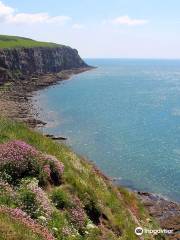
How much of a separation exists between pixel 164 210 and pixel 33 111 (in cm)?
5822

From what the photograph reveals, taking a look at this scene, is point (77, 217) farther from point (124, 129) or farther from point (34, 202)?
point (124, 129)

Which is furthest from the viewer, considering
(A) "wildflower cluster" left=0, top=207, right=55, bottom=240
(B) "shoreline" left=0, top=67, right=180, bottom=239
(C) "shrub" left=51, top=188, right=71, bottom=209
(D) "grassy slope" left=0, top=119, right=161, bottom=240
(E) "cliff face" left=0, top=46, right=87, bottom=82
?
(E) "cliff face" left=0, top=46, right=87, bottom=82

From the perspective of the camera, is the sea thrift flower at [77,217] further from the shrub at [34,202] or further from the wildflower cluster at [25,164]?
the wildflower cluster at [25,164]

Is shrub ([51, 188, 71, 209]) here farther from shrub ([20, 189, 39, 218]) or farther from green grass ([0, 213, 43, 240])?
green grass ([0, 213, 43, 240])

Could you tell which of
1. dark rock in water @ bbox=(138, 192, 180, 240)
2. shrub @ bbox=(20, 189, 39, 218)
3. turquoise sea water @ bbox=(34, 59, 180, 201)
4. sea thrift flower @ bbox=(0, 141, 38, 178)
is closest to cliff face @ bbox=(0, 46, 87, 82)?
turquoise sea water @ bbox=(34, 59, 180, 201)

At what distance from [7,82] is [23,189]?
12235cm

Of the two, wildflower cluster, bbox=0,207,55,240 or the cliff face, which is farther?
the cliff face

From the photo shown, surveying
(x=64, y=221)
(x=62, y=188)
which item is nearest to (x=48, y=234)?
(x=64, y=221)

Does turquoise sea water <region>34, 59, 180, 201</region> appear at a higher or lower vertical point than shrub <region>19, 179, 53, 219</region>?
lower

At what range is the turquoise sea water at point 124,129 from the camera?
55.4m

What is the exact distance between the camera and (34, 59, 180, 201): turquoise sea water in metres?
55.4

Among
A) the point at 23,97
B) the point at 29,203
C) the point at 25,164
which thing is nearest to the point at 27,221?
the point at 29,203

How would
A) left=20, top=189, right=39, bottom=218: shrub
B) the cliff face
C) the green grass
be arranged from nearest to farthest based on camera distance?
1. the green grass
2. left=20, top=189, right=39, bottom=218: shrub
3. the cliff face

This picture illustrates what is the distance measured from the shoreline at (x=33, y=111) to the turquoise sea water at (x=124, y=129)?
2.53 metres
